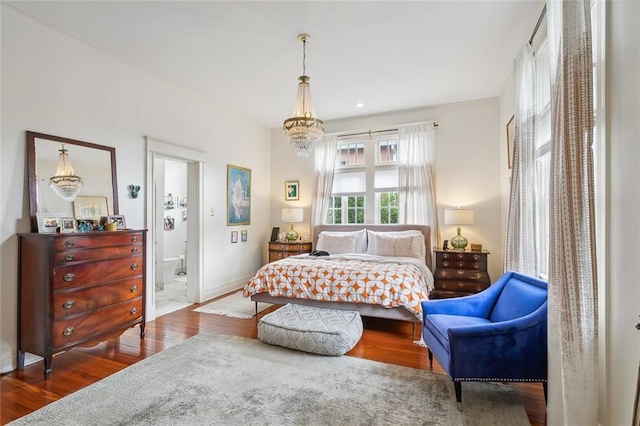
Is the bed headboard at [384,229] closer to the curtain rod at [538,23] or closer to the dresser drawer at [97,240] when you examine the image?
the curtain rod at [538,23]

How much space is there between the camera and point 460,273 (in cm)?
449

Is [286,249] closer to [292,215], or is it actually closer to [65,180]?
[292,215]

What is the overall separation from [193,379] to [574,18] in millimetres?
3528

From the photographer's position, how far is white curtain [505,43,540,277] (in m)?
2.91

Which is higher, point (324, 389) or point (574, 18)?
point (574, 18)

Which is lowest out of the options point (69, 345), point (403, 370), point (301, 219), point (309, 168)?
point (403, 370)

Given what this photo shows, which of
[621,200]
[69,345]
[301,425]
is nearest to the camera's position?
[621,200]

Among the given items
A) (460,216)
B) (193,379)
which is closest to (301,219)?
(460,216)

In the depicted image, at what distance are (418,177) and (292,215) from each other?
2475 millimetres

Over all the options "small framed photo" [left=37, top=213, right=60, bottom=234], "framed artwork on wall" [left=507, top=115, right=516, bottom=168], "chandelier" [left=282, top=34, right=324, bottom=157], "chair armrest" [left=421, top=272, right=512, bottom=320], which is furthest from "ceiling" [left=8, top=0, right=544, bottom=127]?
"chair armrest" [left=421, top=272, right=512, bottom=320]

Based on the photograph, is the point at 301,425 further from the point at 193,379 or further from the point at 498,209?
the point at 498,209

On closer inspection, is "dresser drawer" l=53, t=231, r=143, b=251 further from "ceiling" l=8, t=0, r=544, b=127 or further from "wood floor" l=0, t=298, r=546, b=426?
"ceiling" l=8, t=0, r=544, b=127

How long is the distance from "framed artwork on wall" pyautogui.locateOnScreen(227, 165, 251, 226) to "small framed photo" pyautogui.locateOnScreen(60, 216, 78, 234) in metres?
2.55

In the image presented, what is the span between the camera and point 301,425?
191cm
